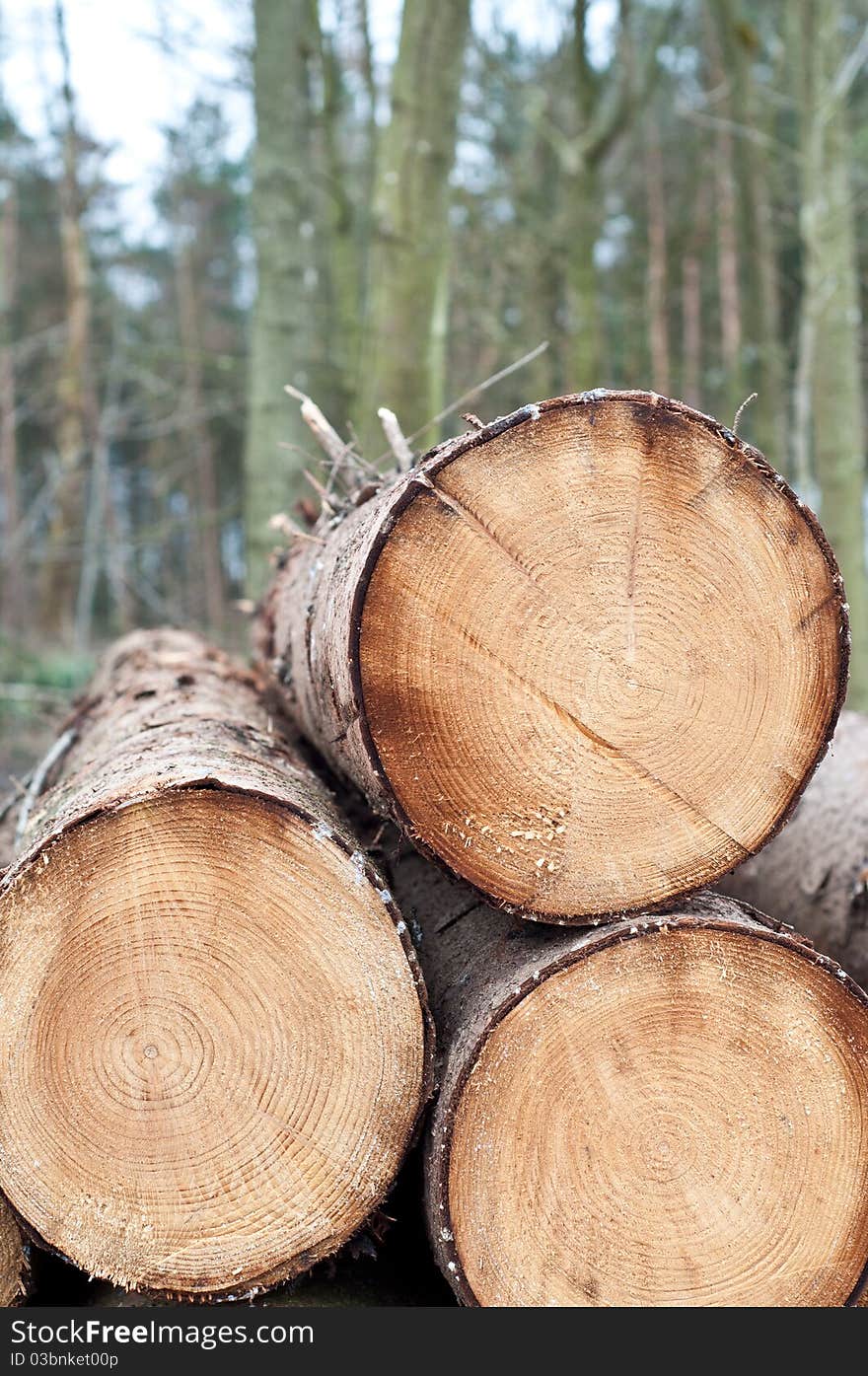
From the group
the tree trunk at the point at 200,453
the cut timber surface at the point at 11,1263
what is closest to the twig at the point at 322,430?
the cut timber surface at the point at 11,1263

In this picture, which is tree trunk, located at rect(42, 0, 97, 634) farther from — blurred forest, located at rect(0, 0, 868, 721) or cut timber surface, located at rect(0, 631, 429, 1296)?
cut timber surface, located at rect(0, 631, 429, 1296)

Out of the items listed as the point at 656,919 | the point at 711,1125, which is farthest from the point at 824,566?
the point at 711,1125

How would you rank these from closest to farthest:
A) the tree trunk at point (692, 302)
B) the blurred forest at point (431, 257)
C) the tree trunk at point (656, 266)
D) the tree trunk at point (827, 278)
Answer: the blurred forest at point (431, 257) → the tree trunk at point (827, 278) → the tree trunk at point (656, 266) → the tree trunk at point (692, 302)

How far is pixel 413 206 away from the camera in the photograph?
5.12 meters

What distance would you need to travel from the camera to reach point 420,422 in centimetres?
513

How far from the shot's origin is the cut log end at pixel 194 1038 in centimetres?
183

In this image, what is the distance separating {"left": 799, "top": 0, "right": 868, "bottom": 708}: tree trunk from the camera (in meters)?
7.28

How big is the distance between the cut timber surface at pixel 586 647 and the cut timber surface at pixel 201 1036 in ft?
0.78

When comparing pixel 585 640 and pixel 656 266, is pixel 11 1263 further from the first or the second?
pixel 656 266

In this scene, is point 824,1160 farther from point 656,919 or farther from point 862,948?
point 862,948

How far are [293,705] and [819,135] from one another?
21.0 ft

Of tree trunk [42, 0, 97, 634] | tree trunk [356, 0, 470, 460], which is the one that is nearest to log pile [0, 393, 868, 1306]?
tree trunk [356, 0, 470, 460]

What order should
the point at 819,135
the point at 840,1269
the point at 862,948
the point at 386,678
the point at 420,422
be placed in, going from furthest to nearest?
the point at 819,135 < the point at 420,422 < the point at 862,948 < the point at 840,1269 < the point at 386,678

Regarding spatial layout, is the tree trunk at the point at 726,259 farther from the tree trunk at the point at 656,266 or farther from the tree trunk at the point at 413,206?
the tree trunk at the point at 413,206
